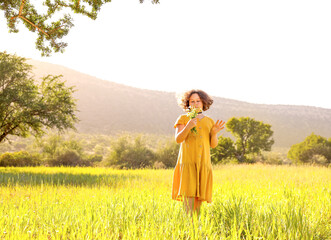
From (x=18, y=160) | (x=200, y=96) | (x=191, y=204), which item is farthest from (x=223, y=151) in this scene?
(x=191, y=204)

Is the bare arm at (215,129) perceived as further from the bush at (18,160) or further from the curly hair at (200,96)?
the bush at (18,160)

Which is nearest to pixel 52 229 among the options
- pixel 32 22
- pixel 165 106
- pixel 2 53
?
pixel 32 22

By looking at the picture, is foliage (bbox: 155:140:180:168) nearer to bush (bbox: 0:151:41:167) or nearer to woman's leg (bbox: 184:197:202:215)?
bush (bbox: 0:151:41:167)

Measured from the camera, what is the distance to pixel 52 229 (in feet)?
14.9

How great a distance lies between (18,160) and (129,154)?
9.24 m

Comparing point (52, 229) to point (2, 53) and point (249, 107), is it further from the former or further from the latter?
point (249, 107)

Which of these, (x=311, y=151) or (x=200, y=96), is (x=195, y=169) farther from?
(x=311, y=151)

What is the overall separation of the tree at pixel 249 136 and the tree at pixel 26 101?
1800 cm

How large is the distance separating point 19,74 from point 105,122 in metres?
62.1

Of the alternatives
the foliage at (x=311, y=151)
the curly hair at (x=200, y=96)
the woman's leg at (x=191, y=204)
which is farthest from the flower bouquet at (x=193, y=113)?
the foliage at (x=311, y=151)

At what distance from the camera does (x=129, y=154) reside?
24.8 meters

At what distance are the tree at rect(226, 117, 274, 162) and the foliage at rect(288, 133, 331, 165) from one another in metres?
5.82

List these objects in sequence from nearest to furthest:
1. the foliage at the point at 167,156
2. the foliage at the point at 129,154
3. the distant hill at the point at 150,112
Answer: the foliage at the point at 129,154 < the foliage at the point at 167,156 < the distant hill at the point at 150,112

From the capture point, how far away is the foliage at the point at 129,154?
2452cm
